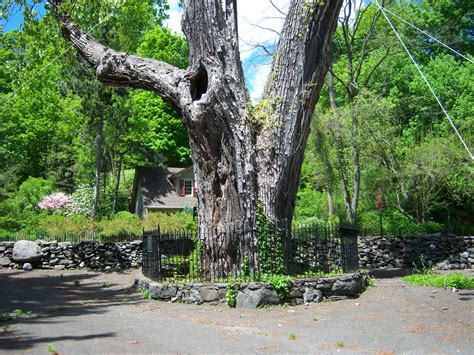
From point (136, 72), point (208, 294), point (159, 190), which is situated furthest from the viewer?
point (159, 190)

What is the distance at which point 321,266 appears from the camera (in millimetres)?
12836

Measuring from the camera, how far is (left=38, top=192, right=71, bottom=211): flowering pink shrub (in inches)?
1271

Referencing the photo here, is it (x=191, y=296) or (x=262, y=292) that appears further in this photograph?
(x=191, y=296)

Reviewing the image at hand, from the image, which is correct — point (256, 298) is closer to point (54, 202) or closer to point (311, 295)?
point (311, 295)

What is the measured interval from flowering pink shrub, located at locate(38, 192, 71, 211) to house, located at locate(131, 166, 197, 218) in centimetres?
631

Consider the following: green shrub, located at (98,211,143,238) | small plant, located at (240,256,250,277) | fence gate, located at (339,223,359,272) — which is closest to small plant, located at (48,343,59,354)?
small plant, located at (240,256,250,277)

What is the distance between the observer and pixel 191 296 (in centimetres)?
1106

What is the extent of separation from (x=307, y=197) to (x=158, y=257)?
19121 millimetres

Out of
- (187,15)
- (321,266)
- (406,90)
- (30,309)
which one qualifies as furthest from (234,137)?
(406,90)

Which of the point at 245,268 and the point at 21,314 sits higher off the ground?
the point at 245,268

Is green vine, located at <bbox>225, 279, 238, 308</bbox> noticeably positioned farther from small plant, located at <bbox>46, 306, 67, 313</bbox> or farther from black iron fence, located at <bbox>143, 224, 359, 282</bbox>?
small plant, located at <bbox>46, 306, 67, 313</bbox>

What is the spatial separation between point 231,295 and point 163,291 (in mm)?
1736

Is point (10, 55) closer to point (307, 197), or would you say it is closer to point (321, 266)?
point (321, 266)

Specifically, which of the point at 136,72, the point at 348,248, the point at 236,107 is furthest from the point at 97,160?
the point at 348,248
